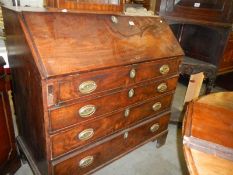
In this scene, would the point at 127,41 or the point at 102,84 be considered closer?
the point at 102,84

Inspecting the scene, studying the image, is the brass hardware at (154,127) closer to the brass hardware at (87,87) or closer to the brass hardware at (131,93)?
the brass hardware at (131,93)

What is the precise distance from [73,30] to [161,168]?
1.50 metres

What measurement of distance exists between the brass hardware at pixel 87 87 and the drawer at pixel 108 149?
0.46m

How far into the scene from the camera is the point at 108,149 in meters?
1.63

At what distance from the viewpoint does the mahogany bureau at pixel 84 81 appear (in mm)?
1104

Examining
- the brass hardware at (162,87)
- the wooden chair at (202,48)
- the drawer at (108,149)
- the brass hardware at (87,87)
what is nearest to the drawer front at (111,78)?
the brass hardware at (87,87)

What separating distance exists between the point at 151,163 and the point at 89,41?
137 cm

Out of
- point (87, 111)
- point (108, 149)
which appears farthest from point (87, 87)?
point (108, 149)

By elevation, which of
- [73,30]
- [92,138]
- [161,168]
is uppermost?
[73,30]

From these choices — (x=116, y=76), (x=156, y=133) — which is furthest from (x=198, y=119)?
(x=156, y=133)

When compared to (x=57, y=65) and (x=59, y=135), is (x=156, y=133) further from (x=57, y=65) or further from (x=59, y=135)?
(x=57, y=65)

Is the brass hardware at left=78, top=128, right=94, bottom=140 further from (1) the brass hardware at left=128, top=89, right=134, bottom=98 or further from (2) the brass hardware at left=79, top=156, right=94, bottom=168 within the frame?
(1) the brass hardware at left=128, top=89, right=134, bottom=98

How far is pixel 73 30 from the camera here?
121 centimetres

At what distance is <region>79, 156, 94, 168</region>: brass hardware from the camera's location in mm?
1476
